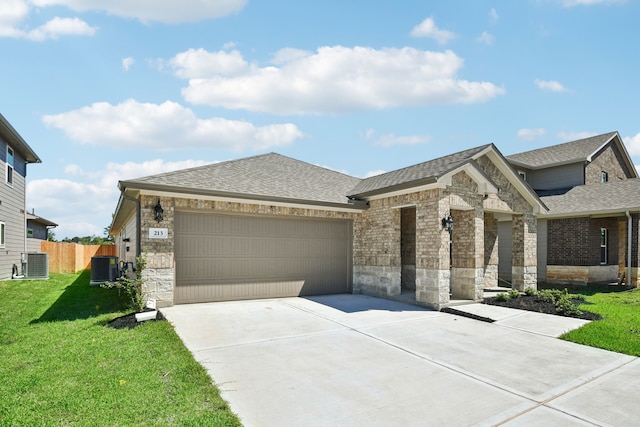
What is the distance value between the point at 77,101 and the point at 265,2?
5.70 meters

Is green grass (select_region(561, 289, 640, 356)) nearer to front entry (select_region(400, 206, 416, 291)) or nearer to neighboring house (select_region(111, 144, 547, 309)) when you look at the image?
neighboring house (select_region(111, 144, 547, 309))

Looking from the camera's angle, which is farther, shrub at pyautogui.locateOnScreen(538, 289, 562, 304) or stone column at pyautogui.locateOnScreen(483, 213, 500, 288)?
stone column at pyautogui.locateOnScreen(483, 213, 500, 288)

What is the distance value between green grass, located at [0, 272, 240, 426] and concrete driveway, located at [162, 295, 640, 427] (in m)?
0.36

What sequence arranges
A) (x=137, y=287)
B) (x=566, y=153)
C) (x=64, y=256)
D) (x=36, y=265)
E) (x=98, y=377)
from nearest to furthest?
(x=98, y=377) < (x=137, y=287) < (x=36, y=265) < (x=566, y=153) < (x=64, y=256)

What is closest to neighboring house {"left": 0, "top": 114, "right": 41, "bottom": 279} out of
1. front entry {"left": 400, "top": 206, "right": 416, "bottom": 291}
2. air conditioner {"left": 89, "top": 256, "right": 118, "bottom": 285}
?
air conditioner {"left": 89, "top": 256, "right": 118, "bottom": 285}

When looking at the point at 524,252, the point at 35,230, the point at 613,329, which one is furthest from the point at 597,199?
the point at 35,230

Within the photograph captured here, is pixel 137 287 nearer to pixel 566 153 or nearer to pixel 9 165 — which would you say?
pixel 9 165

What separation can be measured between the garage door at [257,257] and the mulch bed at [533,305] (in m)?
4.57

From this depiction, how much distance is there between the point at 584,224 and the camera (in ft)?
48.2

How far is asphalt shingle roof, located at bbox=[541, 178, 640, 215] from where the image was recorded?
44.6 ft

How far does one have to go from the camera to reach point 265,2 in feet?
28.0

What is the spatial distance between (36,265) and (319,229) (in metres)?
12.6

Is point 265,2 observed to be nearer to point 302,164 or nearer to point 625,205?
point 302,164

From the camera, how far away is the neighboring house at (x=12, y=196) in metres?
13.7
